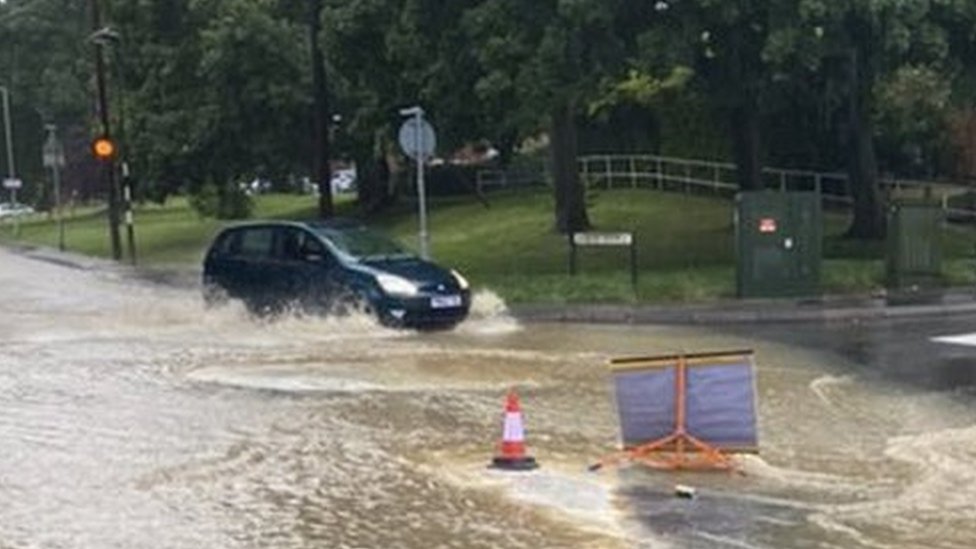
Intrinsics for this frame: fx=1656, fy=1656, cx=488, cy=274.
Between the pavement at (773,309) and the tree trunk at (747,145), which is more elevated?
the tree trunk at (747,145)

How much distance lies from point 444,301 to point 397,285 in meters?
0.65

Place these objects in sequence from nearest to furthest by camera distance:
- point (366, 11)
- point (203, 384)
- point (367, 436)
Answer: point (367, 436) < point (203, 384) < point (366, 11)

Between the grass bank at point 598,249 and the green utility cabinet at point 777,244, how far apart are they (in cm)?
51

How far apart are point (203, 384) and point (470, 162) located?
45.3 meters

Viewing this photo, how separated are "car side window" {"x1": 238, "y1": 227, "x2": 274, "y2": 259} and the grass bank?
4.08 meters

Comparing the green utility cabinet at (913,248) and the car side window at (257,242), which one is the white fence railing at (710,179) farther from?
the car side window at (257,242)

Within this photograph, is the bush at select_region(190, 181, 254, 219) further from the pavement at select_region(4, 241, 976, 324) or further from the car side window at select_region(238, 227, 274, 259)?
the pavement at select_region(4, 241, 976, 324)

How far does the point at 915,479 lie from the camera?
35.7 ft

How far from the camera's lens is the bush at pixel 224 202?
5781 centimetres

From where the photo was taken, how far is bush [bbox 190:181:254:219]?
57812 millimetres

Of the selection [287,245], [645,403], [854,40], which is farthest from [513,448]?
[854,40]

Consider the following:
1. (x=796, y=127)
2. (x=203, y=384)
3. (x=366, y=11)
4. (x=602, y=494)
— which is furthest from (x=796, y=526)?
(x=796, y=127)

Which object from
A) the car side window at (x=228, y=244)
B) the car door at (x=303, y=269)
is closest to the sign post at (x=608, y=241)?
the car door at (x=303, y=269)

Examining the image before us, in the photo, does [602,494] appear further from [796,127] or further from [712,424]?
[796,127]
